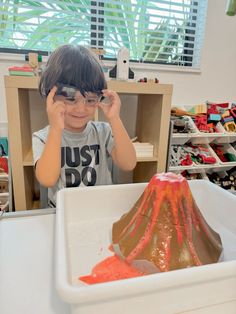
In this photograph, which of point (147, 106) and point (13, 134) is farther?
point (147, 106)

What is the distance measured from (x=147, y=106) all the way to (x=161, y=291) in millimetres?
875

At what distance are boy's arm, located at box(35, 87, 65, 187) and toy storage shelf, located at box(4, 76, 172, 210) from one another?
0.28 meters

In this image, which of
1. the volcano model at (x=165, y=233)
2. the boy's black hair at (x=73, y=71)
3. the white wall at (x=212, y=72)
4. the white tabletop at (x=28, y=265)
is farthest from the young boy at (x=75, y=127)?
the white wall at (x=212, y=72)

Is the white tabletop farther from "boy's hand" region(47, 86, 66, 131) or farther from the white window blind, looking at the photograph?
the white window blind

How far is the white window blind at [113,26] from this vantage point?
1030 mm

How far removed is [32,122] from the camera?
106 cm

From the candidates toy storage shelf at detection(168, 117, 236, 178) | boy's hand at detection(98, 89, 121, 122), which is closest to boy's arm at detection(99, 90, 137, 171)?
boy's hand at detection(98, 89, 121, 122)

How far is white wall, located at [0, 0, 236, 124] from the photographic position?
1.19 metres

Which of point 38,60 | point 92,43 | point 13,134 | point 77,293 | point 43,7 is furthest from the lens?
point 92,43

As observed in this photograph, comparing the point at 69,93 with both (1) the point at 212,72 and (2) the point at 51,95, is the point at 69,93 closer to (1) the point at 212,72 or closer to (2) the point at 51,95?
(2) the point at 51,95

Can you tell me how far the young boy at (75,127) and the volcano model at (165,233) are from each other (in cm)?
25

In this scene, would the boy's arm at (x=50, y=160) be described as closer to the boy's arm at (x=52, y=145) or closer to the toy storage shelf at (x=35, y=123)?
the boy's arm at (x=52, y=145)

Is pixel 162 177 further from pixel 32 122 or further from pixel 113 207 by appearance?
pixel 32 122

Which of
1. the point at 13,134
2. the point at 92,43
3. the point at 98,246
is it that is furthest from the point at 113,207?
the point at 92,43
